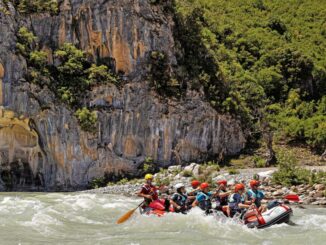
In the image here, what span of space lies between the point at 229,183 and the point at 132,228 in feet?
41.2

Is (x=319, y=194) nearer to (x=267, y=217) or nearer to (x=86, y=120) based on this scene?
(x=267, y=217)

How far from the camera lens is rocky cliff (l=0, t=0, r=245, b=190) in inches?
1296

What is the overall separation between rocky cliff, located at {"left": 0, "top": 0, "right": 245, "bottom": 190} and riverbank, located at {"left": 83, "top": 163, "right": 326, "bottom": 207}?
2275mm

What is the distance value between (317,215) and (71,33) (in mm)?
22715

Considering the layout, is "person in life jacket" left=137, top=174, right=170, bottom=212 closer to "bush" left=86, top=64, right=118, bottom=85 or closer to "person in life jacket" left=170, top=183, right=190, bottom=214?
"person in life jacket" left=170, top=183, right=190, bottom=214

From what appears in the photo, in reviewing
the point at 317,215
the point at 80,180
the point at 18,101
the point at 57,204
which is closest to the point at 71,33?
the point at 18,101

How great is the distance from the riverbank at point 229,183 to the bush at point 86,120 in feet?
13.2

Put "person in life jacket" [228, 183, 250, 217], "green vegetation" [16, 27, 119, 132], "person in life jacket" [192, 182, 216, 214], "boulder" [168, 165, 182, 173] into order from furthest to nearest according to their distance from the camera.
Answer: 1. "boulder" [168, 165, 182, 173]
2. "green vegetation" [16, 27, 119, 132]
3. "person in life jacket" [192, 182, 216, 214]
4. "person in life jacket" [228, 183, 250, 217]

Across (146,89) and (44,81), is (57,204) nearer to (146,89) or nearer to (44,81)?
(44,81)

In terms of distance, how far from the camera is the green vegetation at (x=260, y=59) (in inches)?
1714

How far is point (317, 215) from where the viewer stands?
69.8ft

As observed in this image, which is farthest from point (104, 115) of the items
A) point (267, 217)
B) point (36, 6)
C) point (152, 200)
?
point (267, 217)

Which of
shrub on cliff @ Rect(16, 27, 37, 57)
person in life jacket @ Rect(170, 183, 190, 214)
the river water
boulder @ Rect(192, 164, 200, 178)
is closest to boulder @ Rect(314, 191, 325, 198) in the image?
the river water

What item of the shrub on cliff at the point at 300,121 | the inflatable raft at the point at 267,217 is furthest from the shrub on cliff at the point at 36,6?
the inflatable raft at the point at 267,217
